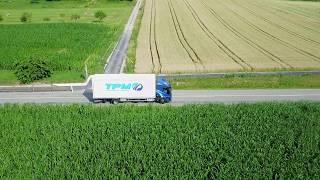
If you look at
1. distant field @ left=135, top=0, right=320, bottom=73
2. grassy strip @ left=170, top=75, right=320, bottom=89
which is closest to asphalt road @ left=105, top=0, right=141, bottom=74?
distant field @ left=135, top=0, right=320, bottom=73

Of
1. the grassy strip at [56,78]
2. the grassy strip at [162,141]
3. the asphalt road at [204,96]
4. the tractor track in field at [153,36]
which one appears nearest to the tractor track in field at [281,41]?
the asphalt road at [204,96]

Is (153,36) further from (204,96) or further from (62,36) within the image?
(204,96)

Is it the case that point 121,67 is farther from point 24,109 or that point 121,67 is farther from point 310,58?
point 310,58

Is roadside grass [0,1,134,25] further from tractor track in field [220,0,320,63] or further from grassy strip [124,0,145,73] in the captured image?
tractor track in field [220,0,320,63]

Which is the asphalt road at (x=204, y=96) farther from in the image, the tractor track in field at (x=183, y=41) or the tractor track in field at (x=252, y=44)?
the tractor track in field at (x=183, y=41)

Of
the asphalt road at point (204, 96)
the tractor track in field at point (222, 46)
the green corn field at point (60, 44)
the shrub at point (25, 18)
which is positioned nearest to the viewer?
the asphalt road at point (204, 96)

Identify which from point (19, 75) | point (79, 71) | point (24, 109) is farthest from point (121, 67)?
point (24, 109)
